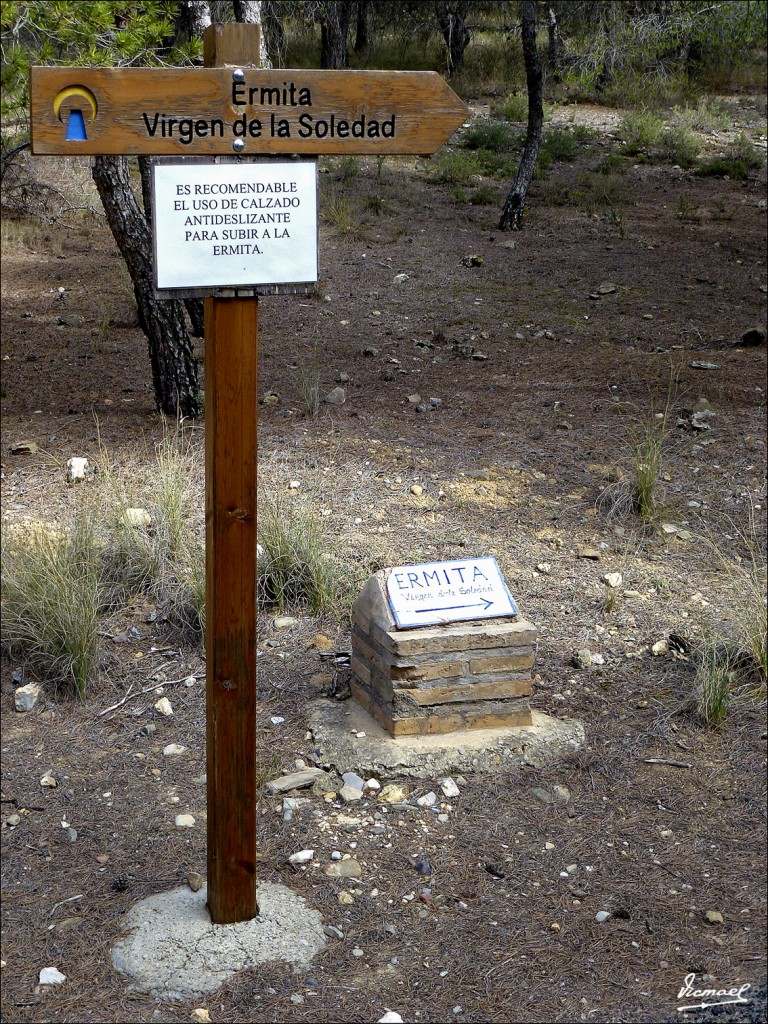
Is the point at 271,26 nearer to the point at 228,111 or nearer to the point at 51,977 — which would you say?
the point at 228,111

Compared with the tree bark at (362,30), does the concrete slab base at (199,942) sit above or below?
below

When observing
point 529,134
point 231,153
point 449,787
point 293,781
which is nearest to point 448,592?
point 449,787

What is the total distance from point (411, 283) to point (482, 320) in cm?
121

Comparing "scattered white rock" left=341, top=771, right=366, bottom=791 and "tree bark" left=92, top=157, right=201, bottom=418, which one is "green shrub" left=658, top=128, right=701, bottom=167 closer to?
"tree bark" left=92, top=157, right=201, bottom=418

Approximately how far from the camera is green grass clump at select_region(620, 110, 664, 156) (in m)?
16.1

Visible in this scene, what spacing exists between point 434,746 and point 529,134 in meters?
9.29

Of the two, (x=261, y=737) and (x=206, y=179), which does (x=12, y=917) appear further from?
(x=206, y=179)

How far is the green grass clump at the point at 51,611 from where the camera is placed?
4000mm

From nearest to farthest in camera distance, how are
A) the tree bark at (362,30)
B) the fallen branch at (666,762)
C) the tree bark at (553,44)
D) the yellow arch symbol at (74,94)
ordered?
the yellow arch symbol at (74,94) < the fallen branch at (666,762) < the tree bark at (553,44) < the tree bark at (362,30)

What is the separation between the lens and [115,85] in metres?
2.29

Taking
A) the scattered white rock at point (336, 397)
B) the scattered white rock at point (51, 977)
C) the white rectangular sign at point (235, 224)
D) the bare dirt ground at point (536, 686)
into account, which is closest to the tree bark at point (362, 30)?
the bare dirt ground at point (536, 686)

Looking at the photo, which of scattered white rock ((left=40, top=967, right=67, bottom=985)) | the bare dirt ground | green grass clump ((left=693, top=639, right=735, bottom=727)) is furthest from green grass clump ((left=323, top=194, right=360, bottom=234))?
scattered white rock ((left=40, top=967, right=67, bottom=985))

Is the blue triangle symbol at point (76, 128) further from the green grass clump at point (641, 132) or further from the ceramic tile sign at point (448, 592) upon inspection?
the green grass clump at point (641, 132)

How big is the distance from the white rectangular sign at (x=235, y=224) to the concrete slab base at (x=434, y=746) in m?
1.74
